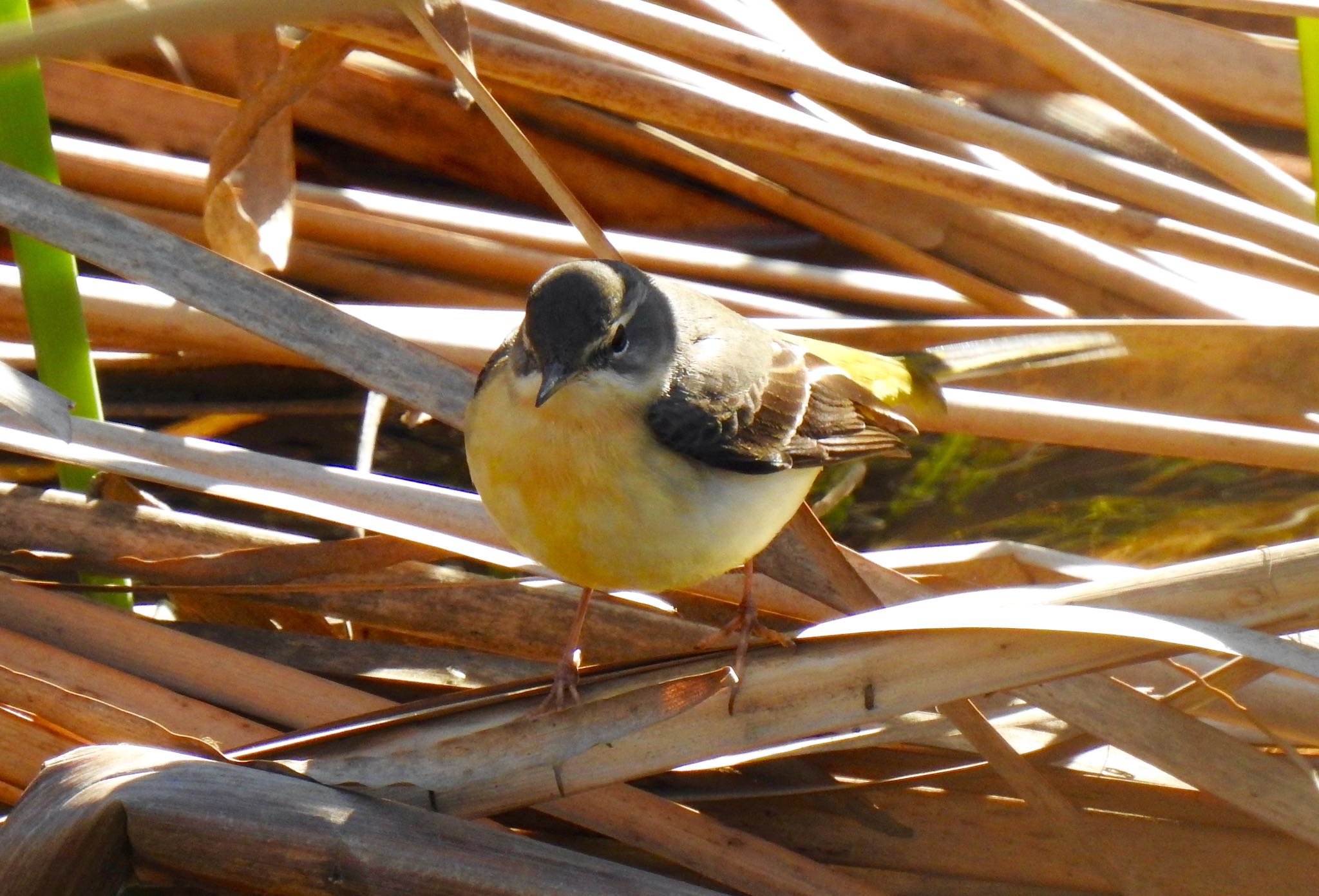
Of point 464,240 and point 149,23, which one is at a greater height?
point 149,23

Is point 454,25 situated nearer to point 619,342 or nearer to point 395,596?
point 619,342

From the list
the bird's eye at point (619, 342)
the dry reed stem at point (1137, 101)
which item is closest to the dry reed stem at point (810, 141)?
the dry reed stem at point (1137, 101)

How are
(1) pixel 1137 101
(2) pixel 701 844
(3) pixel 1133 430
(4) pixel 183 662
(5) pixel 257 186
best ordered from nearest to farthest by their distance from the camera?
(2) pixel 701 844, (4) pixel 183 662, (3) pixel 1133 430, (1) pixel 1137 101, (5) pixel 257 186

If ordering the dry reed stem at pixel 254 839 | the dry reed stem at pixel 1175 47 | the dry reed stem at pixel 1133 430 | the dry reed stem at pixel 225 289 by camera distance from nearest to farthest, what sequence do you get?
1. the dry reed stem at pixel 254 839
2. the dry reed stem at pixel 225 289
3. the dry reed stem at pixel 1133 430
4. the dry reed stem at pixel 1175 47

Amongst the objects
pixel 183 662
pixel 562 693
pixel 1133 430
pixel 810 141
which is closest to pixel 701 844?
pixel 562 693

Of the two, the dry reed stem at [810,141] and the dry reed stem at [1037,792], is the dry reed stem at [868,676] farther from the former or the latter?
the dry reed stem at [810,141]

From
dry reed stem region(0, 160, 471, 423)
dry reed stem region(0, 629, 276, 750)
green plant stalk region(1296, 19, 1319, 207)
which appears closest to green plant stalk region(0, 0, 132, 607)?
dry reed stem region(0, 160, 471, 423)

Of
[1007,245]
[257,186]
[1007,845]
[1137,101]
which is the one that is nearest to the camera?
[1007,845]
